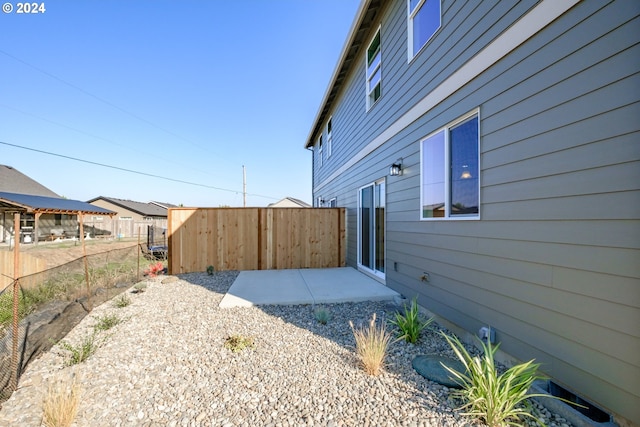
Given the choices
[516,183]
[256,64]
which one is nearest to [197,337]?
[516,183]

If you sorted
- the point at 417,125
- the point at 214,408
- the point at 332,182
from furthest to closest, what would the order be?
the point at 332,182 → the point at 417,125 → the point at 214,408

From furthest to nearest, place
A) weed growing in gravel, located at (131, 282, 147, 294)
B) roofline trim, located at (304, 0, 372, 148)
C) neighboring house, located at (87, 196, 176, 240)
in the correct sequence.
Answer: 1. neighboring house, located at (87, 196, 176, 240)
2. weed growing in gravel, located at (131, 282, 147, 294)
3. roofline trim, located at (304, 0, 372, 148)

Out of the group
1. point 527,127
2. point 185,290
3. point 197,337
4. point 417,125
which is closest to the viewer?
point 527,127

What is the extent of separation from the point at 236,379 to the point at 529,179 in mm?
3008

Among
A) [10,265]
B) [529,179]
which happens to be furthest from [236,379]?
[10,265]

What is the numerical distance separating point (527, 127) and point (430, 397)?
231 cm

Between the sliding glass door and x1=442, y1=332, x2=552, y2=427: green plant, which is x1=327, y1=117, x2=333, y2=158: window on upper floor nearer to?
the sliding glass door

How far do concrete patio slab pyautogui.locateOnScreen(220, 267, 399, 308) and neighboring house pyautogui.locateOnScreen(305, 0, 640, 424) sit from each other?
0.77 meters

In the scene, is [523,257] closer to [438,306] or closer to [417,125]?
[438,306]

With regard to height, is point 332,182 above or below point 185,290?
above

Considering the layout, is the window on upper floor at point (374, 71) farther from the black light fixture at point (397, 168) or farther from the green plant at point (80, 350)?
the green plant at point (80, 350)

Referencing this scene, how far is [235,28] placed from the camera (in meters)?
10.4

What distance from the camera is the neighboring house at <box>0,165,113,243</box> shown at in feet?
51.7

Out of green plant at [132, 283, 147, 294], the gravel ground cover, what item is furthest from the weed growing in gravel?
the gravel ground cover
